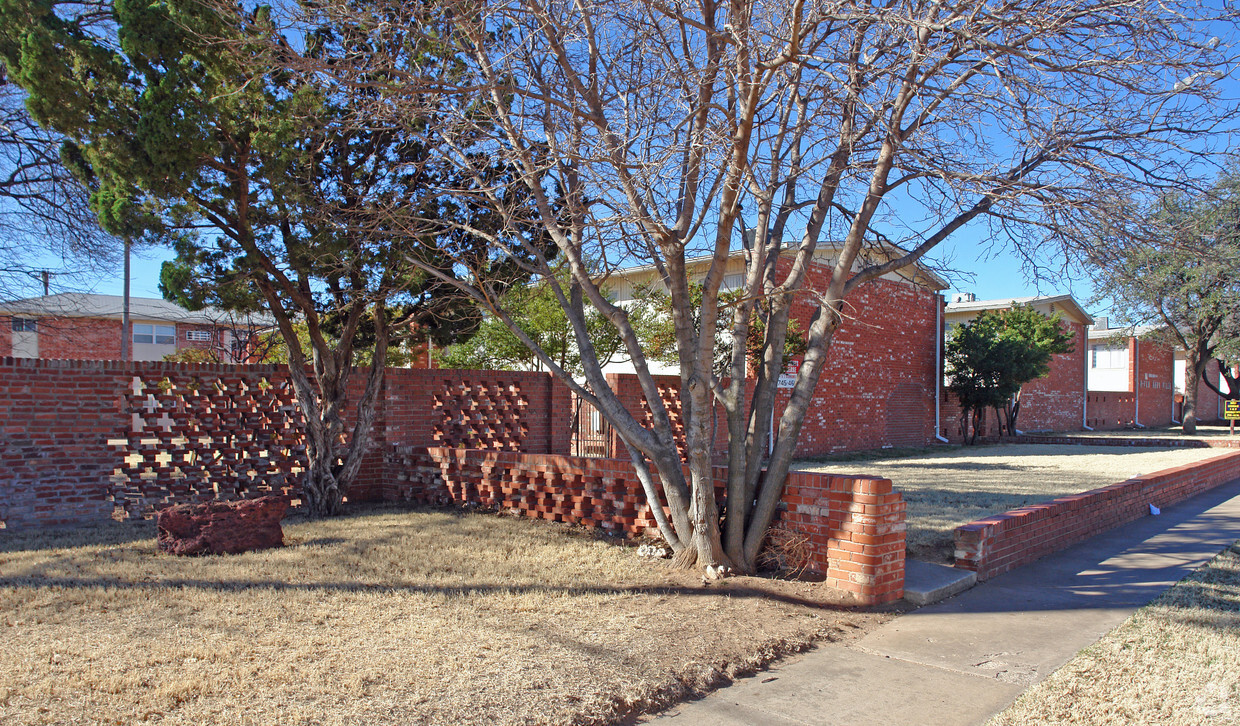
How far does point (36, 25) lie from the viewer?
6906mm

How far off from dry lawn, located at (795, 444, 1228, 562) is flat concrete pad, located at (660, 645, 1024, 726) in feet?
9.11

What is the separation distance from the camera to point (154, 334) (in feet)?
111

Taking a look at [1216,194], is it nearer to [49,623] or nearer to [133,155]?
[49,623]

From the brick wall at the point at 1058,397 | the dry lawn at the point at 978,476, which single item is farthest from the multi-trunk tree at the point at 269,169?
the brick wall at the point at 1058,397

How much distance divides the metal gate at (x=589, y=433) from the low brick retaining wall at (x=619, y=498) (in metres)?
3.75

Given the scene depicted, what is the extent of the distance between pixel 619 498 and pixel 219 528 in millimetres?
3412

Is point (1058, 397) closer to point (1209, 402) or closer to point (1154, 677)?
point (1209, 402)

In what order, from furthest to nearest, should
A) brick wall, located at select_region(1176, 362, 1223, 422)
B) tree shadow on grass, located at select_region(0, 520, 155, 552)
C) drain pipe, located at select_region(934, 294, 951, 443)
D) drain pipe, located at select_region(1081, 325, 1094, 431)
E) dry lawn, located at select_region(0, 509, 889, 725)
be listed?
brick wall, located at select_region(1176, 362, 1223, 422)
drain pipe, located at select_region(1081, 325, 1094, 431)
drain pipe, located at select_region(934, 294, 951, 443)
tree shadow on grass, located at select_region(0, 520, 155, 552)
dry lawn, located at select_region(0, 509, 889, 725)

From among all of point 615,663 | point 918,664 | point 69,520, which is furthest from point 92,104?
point 918,664

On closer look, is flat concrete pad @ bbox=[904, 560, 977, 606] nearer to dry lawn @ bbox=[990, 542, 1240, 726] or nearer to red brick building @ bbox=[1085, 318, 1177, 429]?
dry lawn @ bbox=[990, 542, 1240, 726]

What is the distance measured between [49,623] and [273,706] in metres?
2.09

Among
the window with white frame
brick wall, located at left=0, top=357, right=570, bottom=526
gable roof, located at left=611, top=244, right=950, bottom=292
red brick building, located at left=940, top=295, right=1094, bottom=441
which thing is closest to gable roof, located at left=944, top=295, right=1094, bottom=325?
red brick building, located at left=940, top=295, right=1094, bottom=441

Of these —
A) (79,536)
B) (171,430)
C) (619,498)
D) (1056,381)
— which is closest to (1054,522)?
(619,498)

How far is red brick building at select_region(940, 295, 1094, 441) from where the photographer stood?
101 feet
